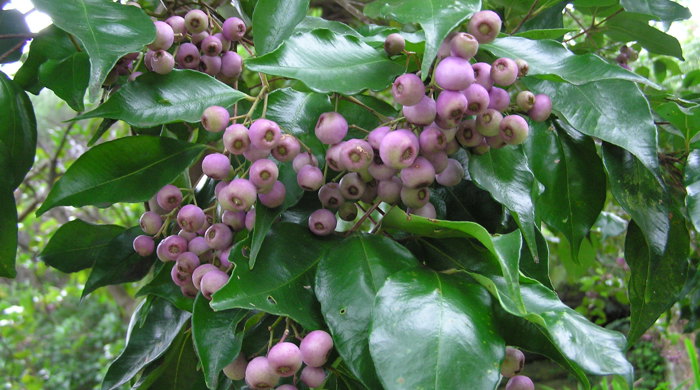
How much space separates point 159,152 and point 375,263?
289mm

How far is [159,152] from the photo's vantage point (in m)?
0.68

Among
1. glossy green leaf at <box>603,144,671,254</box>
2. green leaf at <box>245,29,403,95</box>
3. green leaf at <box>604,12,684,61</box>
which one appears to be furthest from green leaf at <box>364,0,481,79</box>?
green leaf at <box>604,12,684,61</box>

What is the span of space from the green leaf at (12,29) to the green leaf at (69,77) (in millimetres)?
88

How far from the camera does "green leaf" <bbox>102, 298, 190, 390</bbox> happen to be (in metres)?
0.68

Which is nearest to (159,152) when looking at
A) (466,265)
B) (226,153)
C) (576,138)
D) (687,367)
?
(226,153)

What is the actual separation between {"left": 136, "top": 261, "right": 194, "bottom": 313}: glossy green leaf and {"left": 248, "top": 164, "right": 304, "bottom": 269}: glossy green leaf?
0.18m

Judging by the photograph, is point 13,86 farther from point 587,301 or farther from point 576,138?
point 587,301

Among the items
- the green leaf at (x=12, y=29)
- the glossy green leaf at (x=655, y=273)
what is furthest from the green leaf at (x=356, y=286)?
the green leaf at (x=12, y=29)

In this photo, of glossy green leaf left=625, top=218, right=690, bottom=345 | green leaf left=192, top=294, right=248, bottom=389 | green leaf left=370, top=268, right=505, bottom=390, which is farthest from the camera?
glossy green leaf left=625, top=218, right=690, bottom=345

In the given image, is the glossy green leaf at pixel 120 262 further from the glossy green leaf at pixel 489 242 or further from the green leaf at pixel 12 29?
the glossy green leaf at pixel 489 242

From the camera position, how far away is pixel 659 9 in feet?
3.12

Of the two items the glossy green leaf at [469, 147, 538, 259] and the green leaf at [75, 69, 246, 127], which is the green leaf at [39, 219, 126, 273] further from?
the glossy green leaf at [469, 147, 538, 259]

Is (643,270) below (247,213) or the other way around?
below

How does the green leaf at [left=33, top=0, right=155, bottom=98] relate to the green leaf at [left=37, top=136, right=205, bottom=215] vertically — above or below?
above
